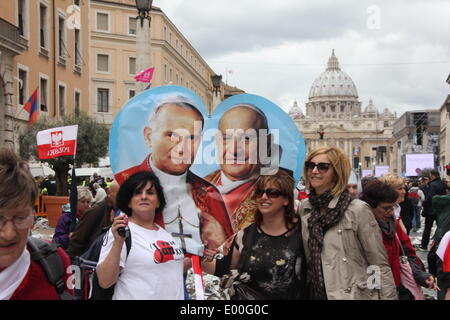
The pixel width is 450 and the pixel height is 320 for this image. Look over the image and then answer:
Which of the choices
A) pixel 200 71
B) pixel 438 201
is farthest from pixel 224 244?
pixel 200 71

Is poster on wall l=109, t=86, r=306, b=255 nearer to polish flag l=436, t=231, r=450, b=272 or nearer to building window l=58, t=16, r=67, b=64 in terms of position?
polish flag l=436, t=231, r=450, b=272

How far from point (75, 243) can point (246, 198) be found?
5.97 ft

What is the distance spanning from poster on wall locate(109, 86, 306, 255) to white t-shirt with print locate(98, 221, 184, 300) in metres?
0.44

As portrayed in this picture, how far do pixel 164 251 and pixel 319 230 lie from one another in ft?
2.73

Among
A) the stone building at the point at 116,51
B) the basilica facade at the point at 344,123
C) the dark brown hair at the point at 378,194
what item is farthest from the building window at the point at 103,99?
the basilica facade at the point at 344,123

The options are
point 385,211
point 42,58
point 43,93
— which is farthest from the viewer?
point 43,93

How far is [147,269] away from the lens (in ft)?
9.82

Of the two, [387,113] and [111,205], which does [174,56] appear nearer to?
[111,205]

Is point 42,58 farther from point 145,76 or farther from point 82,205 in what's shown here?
point 82,205

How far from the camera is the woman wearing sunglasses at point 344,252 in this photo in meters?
3.09

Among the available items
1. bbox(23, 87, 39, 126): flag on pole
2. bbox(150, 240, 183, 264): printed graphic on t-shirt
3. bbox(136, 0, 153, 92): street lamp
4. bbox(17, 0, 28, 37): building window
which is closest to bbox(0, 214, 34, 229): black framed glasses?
bbox(150, 240, 183, 264): printed graphic on t-shirt

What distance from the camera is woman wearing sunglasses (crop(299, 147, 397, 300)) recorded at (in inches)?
122

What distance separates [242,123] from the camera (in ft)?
11.8

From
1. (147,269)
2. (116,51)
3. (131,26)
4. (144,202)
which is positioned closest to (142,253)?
(147,269)
